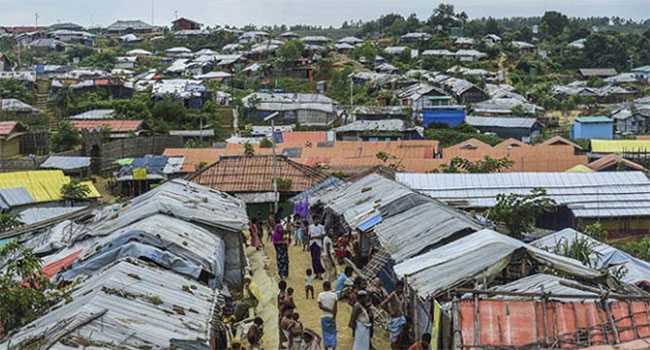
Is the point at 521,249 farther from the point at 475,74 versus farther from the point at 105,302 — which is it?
the point at 475,74

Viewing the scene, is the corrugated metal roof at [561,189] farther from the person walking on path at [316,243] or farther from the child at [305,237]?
the person walking on path at [316,243]

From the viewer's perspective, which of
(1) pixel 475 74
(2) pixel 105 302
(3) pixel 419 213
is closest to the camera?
(2) pixel 105 302

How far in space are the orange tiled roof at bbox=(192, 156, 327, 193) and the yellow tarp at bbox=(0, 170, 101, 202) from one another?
14.3ft

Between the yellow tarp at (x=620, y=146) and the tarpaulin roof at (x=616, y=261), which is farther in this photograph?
the yellow tarp at (x=620, y=146)

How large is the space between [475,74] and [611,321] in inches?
1974

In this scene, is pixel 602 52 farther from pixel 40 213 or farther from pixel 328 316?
pixel 328 316

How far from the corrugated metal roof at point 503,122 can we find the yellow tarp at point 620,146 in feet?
24.5

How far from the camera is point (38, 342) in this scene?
7531 mm

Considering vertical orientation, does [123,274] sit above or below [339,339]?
above

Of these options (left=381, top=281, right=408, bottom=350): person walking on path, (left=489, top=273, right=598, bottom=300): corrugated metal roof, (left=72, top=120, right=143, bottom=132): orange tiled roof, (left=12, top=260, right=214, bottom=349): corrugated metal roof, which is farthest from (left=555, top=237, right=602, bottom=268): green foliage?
(left=72, top=120, right=143, bottom=132): orange tiled roof

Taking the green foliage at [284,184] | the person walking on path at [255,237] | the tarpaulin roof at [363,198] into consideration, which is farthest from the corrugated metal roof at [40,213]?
the tarpaulin roof at [363,198]

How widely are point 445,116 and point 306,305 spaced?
32.5 meters

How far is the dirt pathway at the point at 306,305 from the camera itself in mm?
10391

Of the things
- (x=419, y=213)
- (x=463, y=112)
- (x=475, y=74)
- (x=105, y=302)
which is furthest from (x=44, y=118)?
(x=105, y=302)
